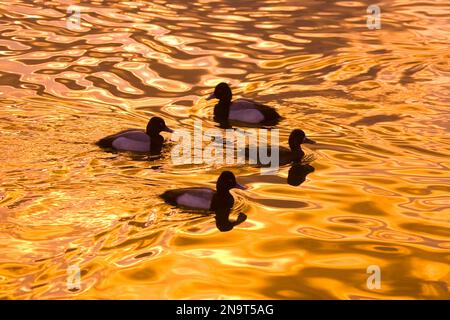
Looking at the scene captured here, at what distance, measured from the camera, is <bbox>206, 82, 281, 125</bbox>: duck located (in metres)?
15.7

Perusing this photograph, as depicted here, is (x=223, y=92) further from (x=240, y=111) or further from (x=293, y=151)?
(x=293, y=151)

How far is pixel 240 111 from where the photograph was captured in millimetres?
16141

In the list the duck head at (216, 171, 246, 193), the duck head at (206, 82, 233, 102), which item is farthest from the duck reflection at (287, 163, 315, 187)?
the duck head at (206, 82, 233, 102)

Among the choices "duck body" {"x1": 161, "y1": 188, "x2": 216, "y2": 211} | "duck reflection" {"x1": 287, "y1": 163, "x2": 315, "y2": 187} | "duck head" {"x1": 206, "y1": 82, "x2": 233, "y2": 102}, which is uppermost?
"duck head" {"x1": 206, "y1": 82, "x2": 233, "y2": 102}

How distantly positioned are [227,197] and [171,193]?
71cm

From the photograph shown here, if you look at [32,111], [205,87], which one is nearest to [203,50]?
[205,87]

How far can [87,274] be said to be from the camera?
397 inches

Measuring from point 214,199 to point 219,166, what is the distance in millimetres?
1812

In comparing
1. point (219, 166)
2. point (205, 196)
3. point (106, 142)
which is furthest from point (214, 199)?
point (106, 142)

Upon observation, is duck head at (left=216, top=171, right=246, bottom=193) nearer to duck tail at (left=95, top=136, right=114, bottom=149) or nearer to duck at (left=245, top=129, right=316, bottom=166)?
duck at (left=245, top=129, right=316, bottom=166)

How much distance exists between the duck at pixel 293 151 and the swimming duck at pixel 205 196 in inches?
72.1

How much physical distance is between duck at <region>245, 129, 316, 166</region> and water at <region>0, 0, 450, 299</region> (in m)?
0.23

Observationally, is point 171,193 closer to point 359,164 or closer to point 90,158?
point 90,158

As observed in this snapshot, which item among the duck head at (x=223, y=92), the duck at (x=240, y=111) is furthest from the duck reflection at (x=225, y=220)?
the duck head at (x=223, y=92)
